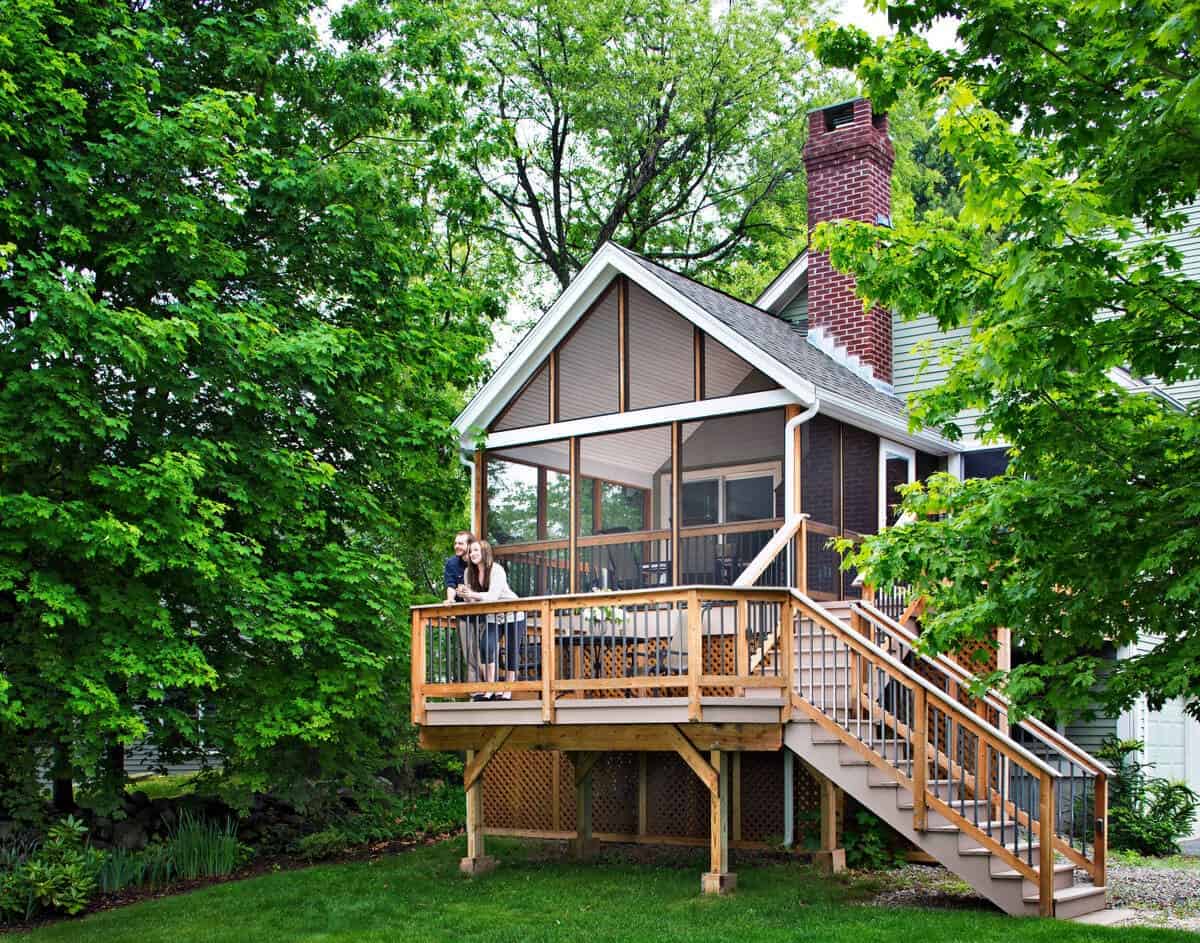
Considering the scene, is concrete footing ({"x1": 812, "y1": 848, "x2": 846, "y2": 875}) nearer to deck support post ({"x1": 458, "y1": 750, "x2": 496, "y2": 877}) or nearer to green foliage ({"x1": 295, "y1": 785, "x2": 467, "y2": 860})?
deck support post ({"x1": 458, "y1": 750, "x2": 496, "y2": 877})

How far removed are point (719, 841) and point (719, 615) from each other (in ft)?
7.35

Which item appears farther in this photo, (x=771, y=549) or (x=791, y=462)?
(x=791, y=462)

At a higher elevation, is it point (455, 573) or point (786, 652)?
point (455, 573)

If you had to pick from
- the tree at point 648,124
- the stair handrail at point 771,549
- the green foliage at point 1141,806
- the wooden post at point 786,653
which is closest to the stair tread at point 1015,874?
the wooden post at point 786,653

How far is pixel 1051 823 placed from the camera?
31.1ft

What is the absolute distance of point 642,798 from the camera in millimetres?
14578

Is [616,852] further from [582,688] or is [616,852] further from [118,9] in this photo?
[118,9]

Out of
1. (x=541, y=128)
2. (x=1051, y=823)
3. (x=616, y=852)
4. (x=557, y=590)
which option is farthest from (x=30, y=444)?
(x=541, y=128)

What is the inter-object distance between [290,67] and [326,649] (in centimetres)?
685

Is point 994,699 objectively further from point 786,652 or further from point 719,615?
point 719,615

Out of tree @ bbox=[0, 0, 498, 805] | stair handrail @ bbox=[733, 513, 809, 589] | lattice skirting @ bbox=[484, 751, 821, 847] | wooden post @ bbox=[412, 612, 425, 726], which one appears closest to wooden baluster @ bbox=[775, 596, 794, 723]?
stair handrail @ bbox=[733, 513, 809, 589]

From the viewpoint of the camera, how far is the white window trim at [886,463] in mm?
14055

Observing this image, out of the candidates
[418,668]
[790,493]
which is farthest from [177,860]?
[790,493]

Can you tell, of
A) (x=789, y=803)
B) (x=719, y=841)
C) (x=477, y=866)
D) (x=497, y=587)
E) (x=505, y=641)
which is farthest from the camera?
(x=789, y=803)
